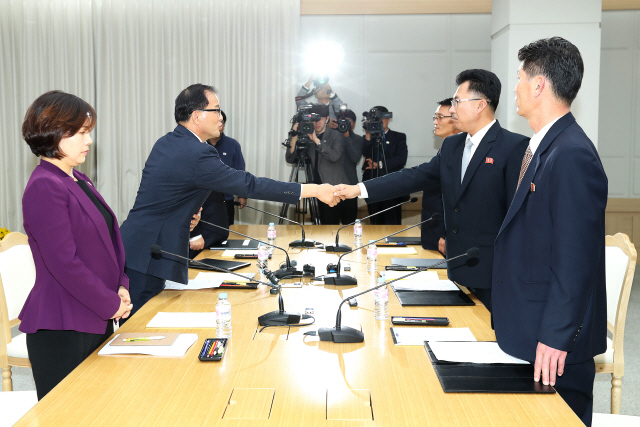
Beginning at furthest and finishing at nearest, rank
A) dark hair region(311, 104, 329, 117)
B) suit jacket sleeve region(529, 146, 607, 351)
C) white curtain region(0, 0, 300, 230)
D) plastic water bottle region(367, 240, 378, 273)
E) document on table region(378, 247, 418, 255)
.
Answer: white curtain region(0, 0, 300, 230) → dark hair region(311, 104, 329, 117) → document on table region(378, 247, 418, 255) → plastic water bottle region(367, 240, 378, 273) → suit jacket sleeve region(529, 146, 607, 351)

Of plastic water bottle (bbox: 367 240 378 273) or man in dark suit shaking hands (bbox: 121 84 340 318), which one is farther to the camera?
plastic water bottle (bbox: 367 240 378 273)

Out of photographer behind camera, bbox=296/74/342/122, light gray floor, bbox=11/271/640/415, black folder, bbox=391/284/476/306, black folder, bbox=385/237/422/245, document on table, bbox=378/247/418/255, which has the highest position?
photographer behind camera, bbox=296/74/342/122

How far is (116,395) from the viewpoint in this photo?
60.0 inches

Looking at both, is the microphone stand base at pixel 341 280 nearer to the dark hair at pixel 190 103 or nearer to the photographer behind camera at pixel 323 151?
the dark hair at pixel 190 103

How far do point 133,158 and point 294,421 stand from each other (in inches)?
228

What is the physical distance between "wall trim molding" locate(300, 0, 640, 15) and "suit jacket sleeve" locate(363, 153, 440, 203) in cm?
347

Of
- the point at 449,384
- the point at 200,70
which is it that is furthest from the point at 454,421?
the point at 200,70

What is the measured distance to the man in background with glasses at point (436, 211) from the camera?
11.6 feet

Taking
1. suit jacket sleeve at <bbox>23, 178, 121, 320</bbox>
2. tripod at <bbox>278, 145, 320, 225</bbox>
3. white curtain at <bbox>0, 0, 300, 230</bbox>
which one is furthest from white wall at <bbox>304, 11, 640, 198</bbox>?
suit jacket sleeve at <bbox>23, 178, 121, 320</bbox>

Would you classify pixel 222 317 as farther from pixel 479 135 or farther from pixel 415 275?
pixel 479 135

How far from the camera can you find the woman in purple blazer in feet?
5.91

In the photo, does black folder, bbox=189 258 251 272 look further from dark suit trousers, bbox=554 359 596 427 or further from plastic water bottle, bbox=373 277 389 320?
dark suit trousers, bbox=554 359 596 427

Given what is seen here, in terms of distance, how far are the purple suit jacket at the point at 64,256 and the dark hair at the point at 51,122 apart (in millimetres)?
60

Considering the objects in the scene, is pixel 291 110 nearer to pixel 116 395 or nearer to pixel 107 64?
pixel 107 64
